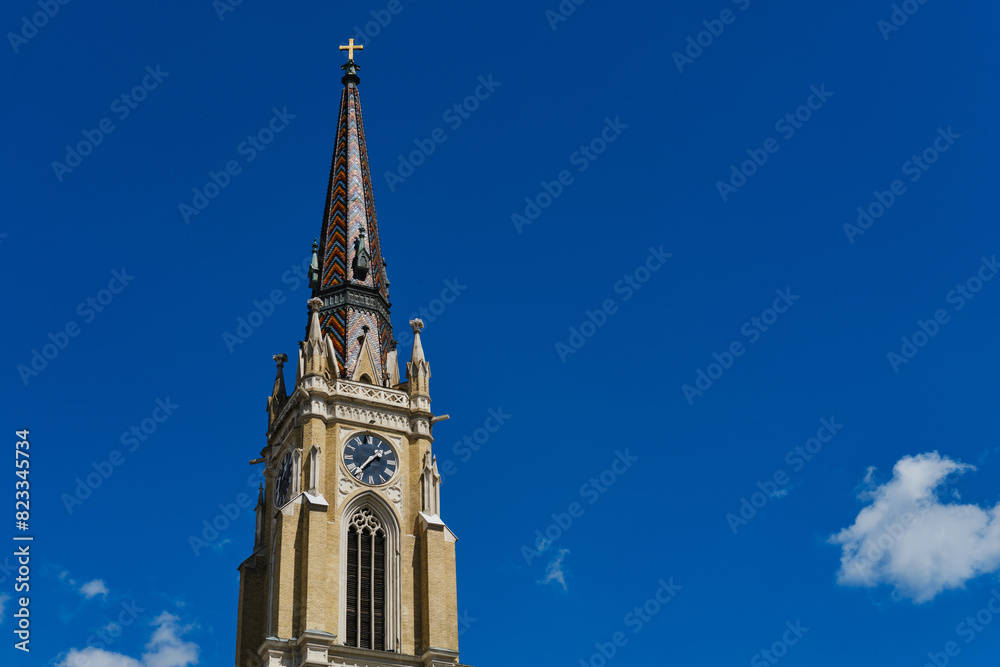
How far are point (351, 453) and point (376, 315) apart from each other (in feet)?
32.8

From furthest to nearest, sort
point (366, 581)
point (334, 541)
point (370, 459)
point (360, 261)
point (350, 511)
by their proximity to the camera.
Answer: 1. point (360, 261)
2. point (370, 459)
3. point (350, 511)
4. point (366, 581)
5. point (334, 541)

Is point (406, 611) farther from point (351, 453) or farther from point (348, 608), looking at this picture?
point (351, 453)

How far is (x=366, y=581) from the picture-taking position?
59.0 m

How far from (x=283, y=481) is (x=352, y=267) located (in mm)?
13637

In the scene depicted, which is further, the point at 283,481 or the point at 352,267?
the point at 352,267

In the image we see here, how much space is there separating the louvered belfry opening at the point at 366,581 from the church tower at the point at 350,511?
0.05 metres

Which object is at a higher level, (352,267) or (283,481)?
(352,267)

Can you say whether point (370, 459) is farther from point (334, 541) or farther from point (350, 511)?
point (334, 541)

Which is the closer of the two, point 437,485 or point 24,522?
point 24,522

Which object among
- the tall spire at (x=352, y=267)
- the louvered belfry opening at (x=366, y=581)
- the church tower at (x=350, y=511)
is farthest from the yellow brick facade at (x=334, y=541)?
the tall spire at (x=352, y=267)

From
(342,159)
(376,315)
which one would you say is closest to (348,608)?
(376,315)

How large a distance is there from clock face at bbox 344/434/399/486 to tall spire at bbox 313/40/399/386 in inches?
157

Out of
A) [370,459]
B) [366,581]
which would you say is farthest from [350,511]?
[366,581]

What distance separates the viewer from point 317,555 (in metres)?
57.4
